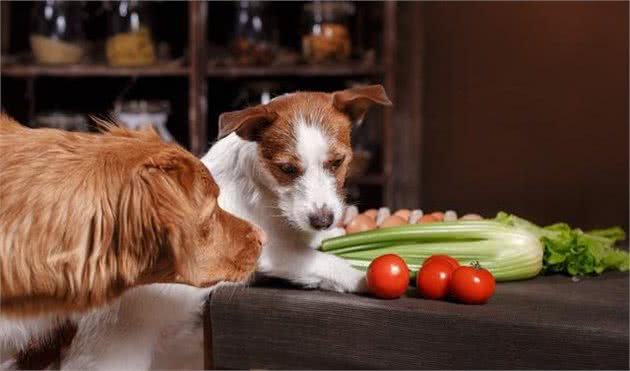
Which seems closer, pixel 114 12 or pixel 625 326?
pixel 625 326

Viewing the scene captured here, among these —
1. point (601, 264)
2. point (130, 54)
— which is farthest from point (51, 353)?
point (130, 54)

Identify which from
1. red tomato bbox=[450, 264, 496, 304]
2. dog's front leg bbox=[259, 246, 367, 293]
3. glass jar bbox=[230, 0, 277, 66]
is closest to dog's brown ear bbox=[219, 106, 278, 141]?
dog's front leg bbox=[259, 246, 367, 293]

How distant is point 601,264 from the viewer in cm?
200

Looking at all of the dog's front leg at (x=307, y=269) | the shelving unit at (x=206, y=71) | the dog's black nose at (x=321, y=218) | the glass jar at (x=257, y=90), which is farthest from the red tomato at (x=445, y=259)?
the glass jar at (x=257, y=90)

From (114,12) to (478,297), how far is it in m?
2.42

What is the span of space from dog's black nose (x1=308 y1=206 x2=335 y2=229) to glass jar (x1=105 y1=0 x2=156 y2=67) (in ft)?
7.13

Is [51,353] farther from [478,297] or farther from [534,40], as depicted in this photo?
[534,40]

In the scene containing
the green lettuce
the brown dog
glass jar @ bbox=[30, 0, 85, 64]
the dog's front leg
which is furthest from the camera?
glass jar @ bbox=[30, 0, 85, 64]

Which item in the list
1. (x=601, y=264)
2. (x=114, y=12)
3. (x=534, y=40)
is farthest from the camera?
(x=534, y=40)

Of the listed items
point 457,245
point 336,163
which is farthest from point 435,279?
point 336,163

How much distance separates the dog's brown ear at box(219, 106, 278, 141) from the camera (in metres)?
1.62

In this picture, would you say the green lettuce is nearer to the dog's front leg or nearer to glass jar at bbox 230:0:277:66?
the dog's front leg

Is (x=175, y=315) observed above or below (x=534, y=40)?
below

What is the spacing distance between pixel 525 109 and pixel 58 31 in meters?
2.14
